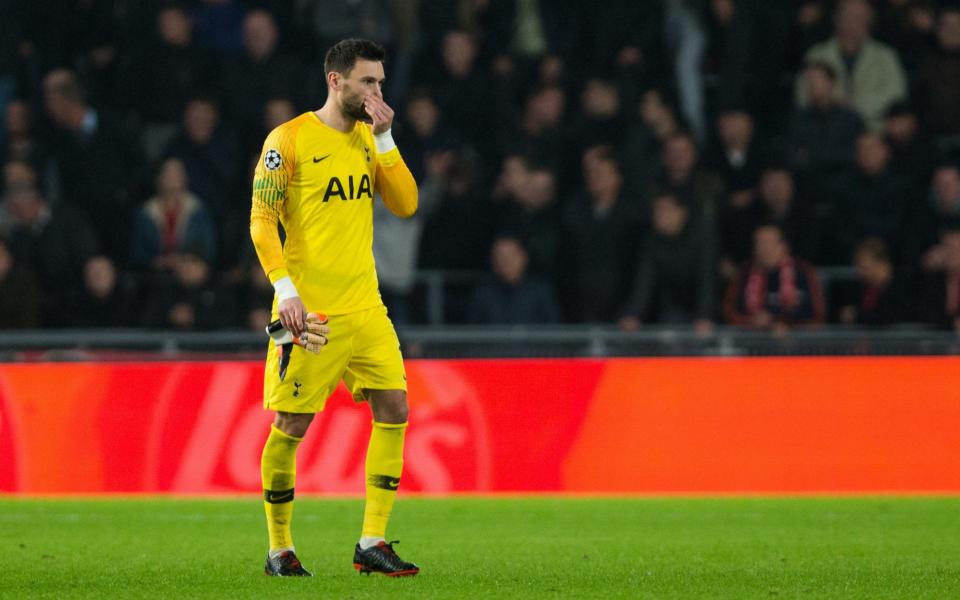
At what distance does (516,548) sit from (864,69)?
28.3ft

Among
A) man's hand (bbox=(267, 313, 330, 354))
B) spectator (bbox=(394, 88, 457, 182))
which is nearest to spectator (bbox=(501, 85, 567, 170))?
spectator (bbox=(394, 88, 457, 182))

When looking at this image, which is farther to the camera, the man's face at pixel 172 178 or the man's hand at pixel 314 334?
the man's face at pixel 172 178

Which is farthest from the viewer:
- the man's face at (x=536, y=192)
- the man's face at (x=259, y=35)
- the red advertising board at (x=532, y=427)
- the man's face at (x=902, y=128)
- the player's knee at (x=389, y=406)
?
the man's face at (x=259, y=35)

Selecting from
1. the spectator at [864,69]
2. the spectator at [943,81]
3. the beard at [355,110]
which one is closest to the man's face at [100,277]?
the spectator at [864,69]

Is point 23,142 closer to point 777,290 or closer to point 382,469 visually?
point 777,290

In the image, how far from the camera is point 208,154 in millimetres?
15711

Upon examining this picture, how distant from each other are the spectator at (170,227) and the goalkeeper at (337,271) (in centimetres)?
702

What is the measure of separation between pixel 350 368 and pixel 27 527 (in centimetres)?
375

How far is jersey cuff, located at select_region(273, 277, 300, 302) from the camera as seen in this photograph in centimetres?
750

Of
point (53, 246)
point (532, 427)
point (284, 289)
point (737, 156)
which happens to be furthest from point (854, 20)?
point (284, 289)

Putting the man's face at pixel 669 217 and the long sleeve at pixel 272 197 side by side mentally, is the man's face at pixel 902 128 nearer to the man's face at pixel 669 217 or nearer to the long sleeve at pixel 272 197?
the man's face at pixel 669 217

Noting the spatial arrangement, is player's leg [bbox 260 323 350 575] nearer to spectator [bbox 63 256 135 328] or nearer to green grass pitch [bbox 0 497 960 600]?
green grass pitch [bbox 0 497 960 600]

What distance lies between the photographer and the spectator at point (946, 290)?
14.2m

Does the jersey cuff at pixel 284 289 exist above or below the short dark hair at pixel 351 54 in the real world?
below
